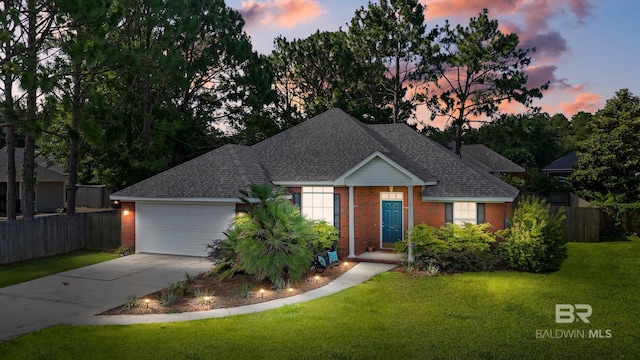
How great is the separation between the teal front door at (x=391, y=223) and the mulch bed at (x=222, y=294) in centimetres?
453

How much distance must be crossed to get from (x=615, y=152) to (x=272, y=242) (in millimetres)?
25937

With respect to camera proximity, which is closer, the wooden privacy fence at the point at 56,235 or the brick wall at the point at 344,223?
the wooden privacy fence at the point at 56,235

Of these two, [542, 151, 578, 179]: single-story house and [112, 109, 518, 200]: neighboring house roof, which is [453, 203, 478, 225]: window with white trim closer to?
[112, 109, 518, 200]: neighboring house roof

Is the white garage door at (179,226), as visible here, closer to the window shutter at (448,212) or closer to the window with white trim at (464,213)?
the window shutter at (448,212)

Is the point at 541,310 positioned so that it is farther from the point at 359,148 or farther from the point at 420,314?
the point at 359,148

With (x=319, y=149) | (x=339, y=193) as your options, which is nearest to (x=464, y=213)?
(x=339, y=193)

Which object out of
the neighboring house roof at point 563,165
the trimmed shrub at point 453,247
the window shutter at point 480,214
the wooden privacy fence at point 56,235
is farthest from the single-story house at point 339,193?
the neighboring house roof at point 563,165

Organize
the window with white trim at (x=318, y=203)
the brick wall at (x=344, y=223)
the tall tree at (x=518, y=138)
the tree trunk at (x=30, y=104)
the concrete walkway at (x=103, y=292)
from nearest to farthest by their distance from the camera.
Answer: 1. the concrete walkway at (x=103, y=292)
2. the tree trunk at (x=30, y=104)
3. the brick wall at (x=344, y=223)
4. the window with white trim at (x=318, y=203)
5. the tall tree at (x=518, y=138)

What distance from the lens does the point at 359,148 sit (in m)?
20.8

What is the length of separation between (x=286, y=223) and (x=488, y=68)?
83.5 feet

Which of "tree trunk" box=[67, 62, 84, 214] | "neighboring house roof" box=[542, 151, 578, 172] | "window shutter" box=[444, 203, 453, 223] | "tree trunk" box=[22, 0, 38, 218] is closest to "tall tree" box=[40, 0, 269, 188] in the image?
"tree trunk" box=[67, 62, 84, 214]

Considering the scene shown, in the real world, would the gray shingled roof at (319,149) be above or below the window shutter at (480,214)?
above

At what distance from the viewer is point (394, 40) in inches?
1334

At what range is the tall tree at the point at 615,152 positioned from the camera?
1105 inches
